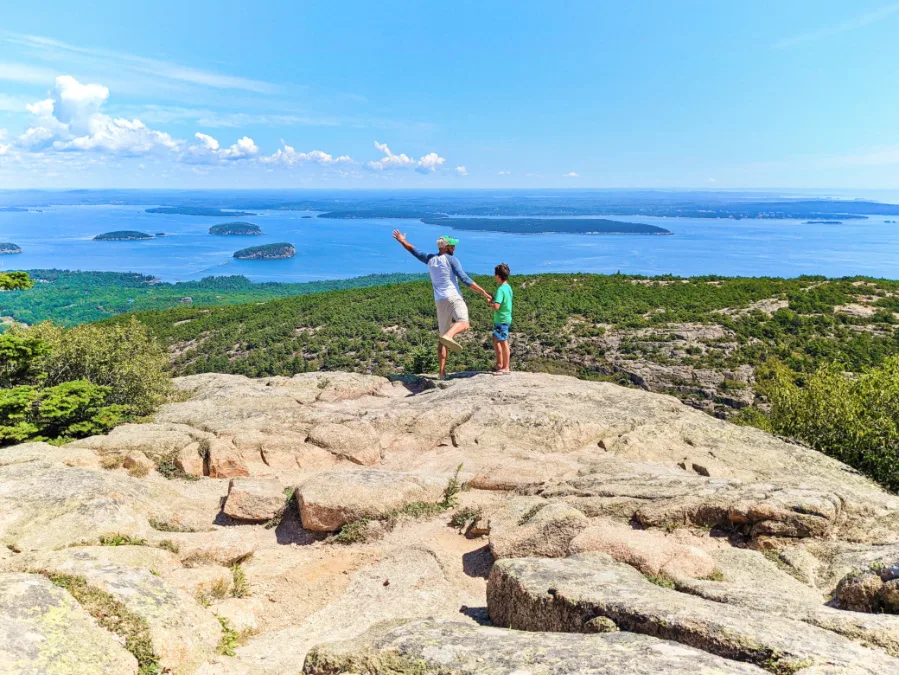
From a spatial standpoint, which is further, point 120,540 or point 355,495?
point 355,495

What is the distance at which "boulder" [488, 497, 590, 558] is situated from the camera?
264 inches

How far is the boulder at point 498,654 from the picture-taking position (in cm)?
338

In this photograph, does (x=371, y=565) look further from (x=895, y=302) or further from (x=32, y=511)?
(x=895, y=302)

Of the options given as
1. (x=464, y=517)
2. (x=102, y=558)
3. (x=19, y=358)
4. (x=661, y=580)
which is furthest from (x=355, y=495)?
(x=19, y=358)

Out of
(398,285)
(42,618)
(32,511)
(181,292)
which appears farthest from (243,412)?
(181,292)

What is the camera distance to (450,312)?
1334 centimetres

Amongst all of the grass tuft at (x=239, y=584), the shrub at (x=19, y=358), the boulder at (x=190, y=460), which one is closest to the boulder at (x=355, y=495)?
the grass tuft at (x=239, y=584)

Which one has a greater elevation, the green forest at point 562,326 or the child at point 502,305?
the child at point 502,305

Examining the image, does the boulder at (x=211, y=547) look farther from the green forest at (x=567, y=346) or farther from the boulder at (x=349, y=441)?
the green forest at (x=567, y=346)

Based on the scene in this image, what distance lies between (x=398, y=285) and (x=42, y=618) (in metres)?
69.8

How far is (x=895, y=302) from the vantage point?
4072 centimetres

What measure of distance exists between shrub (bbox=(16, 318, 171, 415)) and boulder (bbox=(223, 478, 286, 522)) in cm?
588

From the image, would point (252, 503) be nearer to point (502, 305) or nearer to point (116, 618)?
point (116, 618)

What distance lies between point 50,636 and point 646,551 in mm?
5869
